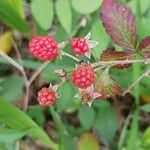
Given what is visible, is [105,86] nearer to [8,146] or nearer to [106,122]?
[8,146]

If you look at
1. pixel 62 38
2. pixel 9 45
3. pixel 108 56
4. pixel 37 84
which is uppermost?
pixel 108 56

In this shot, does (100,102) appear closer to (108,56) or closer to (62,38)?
(62,38)

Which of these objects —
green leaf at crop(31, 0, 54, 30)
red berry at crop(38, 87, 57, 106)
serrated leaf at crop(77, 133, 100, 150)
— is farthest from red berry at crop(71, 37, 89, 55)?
serrated leaf at crop(77, 133, 100, 150)

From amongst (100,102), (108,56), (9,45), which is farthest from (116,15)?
(9,45)

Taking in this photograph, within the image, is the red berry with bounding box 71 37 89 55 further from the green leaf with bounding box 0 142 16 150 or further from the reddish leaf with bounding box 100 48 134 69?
the green leaf with bounding box 0 142 16 150

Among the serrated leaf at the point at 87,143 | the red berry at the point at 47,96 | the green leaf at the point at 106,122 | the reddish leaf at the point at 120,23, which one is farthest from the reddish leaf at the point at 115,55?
the green leaf at the point at 106,122

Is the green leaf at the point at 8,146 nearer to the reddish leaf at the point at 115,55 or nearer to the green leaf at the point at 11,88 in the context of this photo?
the green leaf at the point at 11,88
